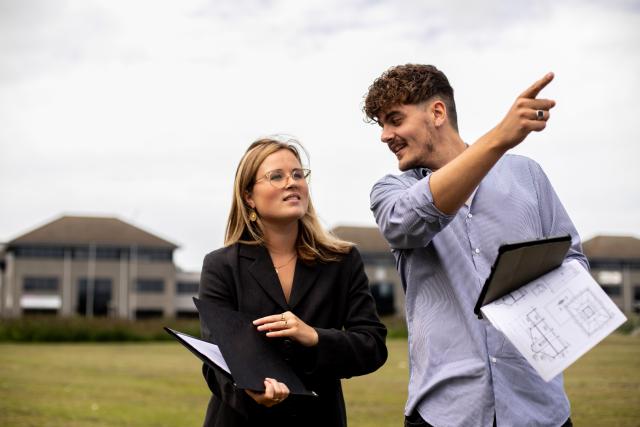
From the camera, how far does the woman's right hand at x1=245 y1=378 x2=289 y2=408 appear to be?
278 cm

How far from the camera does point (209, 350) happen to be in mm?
2922

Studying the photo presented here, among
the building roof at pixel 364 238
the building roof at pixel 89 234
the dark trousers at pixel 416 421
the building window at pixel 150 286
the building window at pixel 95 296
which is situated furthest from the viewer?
the building roof at pixel 364 238

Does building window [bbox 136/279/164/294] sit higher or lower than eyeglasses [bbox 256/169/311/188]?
lower

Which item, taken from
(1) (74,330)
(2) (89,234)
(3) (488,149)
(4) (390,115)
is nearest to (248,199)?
(4) (390,115)

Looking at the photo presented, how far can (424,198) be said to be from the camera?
2498 millimetres

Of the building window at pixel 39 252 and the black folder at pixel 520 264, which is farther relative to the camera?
the building window at pixel 39 252

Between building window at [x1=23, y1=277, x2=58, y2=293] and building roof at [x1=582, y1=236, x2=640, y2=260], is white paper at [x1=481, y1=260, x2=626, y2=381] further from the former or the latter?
building window at [x1=23, y1=277, x2=58, y2=293]

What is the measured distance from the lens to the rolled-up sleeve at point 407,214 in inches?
98.7

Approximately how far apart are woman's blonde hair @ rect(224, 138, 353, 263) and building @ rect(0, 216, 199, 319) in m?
77.6

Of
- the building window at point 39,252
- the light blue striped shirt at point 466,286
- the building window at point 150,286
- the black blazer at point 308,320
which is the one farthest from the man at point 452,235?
the building window at point 39,252

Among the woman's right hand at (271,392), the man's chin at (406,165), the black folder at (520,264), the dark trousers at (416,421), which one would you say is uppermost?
the man's chin at (406,165)

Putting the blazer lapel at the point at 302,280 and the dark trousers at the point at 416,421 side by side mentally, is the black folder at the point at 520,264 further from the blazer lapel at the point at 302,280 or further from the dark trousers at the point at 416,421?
the blazer lapel at the point at 302,280

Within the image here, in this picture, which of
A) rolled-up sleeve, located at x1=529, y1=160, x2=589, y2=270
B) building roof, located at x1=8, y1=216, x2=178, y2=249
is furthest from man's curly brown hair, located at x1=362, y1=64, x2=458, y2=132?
building roof, located at x1=8, y1=216, x2=178, y2=249

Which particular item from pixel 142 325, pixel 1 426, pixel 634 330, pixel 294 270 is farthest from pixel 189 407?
pixel 634 330
